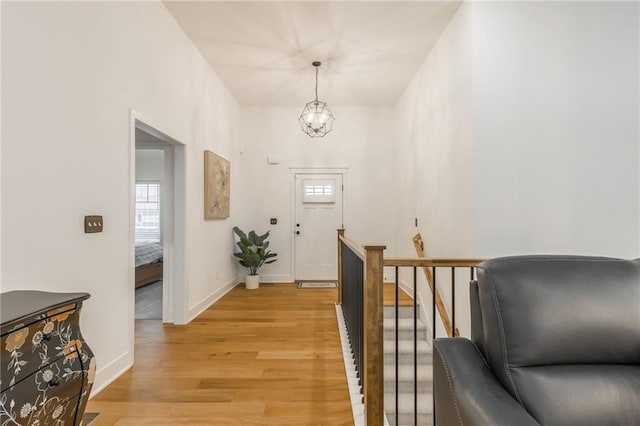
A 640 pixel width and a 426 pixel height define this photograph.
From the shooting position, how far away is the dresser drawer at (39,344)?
3.89ft

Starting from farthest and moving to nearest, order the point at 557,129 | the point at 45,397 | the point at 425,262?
the point at 557,129 < the point at 425,262 < the point at 45,397

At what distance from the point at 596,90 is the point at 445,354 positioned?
110 inches

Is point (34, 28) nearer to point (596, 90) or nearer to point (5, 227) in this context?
point (5, 227)

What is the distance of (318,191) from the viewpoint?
5.80m

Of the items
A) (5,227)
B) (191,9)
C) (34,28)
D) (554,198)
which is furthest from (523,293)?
(191,9)

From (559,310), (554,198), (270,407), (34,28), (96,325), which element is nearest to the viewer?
(559,310)

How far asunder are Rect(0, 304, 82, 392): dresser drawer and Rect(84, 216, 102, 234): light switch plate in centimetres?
75

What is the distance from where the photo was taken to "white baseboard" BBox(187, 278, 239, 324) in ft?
12.1

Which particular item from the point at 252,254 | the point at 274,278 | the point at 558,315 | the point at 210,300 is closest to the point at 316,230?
the point at 274,278

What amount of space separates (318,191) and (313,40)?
8.92 feet

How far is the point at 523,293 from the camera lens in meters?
1.21

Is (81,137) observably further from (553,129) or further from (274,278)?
(274,278)

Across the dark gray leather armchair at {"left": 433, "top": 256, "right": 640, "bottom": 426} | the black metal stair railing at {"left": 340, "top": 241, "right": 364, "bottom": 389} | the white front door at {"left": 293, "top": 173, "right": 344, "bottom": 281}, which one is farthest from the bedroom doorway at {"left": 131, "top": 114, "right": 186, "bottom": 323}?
the dark gray leather armchair at {"left": 433, "top": 256, "right": 640, "bottom": 426}

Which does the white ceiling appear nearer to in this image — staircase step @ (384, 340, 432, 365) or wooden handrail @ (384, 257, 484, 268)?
wooden handrail @ (384, 257, 484, 268)
